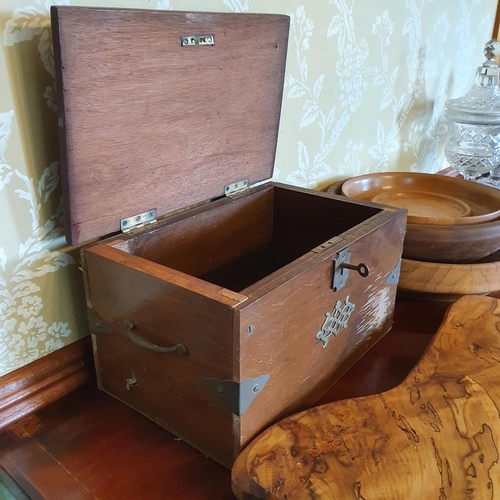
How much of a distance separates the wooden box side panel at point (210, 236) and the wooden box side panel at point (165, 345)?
0.08 metres

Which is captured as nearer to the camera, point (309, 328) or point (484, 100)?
point (309, 328)

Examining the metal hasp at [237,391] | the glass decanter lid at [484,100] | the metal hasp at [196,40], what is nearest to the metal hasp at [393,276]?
the metal hasp at [237,391]

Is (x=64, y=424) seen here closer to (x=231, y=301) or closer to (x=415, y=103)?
(x=231, y=301)

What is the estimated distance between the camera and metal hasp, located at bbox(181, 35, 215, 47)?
70 cm

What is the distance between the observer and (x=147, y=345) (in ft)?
2.09

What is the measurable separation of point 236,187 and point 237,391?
0.42 metres

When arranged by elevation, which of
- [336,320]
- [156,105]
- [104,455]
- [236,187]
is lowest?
[104,455]

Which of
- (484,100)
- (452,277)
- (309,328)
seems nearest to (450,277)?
(452,277)

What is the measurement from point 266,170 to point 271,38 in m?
0.23

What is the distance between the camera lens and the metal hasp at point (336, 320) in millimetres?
714

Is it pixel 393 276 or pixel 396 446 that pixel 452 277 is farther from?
pixel 396 446

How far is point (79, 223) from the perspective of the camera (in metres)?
0.67

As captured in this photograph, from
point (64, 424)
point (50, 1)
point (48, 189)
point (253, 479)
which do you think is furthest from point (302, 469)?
point (50, 1)

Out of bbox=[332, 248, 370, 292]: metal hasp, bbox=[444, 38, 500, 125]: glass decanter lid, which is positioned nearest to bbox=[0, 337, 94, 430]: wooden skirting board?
bbox=[332, 248, 370, 292]: metal hasp
